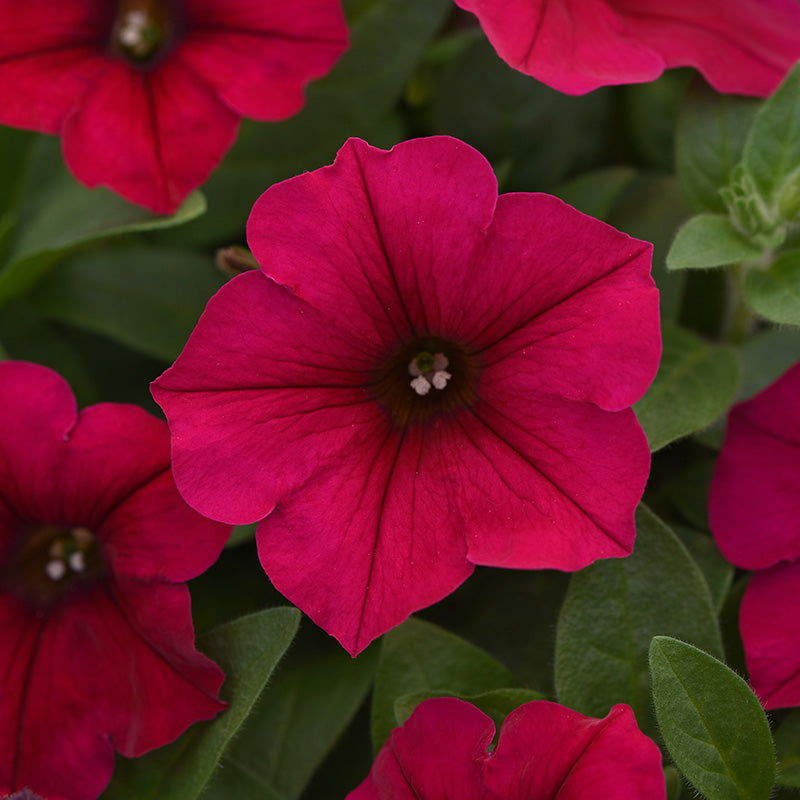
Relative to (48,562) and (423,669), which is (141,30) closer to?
(48,562)

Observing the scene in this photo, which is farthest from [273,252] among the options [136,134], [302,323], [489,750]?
[489,750]

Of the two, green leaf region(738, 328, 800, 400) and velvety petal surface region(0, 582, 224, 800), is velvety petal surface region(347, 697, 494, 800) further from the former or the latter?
green leaf region(738, 328, 800, 400)

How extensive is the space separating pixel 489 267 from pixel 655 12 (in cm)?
42

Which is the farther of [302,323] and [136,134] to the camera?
[136,134]

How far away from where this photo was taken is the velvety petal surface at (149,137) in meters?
1.00

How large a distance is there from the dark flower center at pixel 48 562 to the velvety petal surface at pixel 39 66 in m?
0.43

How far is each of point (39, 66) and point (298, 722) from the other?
2.44 ft

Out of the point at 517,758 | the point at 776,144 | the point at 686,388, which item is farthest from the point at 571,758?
the point at 776,144

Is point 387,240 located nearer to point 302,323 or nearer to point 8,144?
point 302,323

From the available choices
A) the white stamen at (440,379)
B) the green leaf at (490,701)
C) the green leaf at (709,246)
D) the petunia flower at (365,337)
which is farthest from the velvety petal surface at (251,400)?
the green leaf at (709,246)

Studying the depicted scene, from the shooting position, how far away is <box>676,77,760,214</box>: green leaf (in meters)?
1.08

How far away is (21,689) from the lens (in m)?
0.92

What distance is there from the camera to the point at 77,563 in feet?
3.33

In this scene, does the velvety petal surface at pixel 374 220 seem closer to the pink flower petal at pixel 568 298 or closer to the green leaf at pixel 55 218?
the pink flower petal at pixel 568 298
